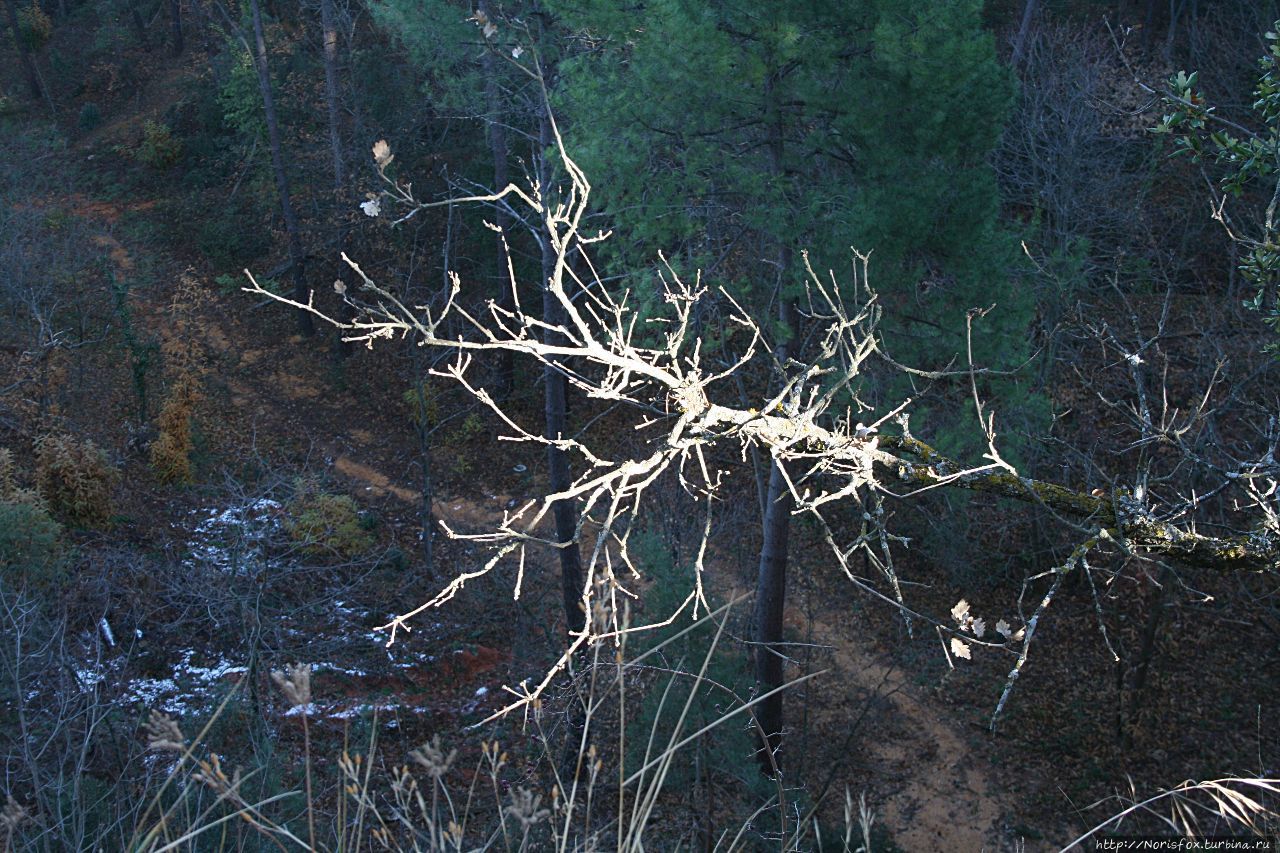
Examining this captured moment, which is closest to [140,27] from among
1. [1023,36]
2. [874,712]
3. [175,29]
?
[175,29]

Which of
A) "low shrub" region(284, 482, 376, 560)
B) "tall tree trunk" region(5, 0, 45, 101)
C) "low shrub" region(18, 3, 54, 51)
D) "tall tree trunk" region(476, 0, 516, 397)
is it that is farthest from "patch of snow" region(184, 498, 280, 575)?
"low shrub" region(18, 3, 54, 51)

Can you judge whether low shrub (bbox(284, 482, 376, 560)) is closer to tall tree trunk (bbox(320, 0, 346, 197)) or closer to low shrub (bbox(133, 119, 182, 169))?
tall tree trunk (bbox(320, 0, 346, 197))

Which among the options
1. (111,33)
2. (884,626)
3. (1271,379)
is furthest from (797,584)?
(111,33)

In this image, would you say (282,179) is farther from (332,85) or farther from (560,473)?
(560,473)

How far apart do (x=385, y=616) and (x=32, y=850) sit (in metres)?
10.3

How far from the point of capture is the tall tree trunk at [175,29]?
30422 millimetres

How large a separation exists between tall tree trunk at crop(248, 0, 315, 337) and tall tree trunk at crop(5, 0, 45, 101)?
37.1 ft

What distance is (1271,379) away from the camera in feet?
50.2

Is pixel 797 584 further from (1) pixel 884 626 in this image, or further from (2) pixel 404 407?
(2) pixel 404 407

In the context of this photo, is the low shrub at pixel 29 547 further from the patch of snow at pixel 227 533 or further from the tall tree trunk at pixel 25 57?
the tall tree trunk at pixel 25 57

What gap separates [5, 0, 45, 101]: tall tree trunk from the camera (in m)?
29.0

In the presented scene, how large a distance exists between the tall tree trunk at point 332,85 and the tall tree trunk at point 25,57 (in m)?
11.8

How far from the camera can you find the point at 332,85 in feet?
73.7

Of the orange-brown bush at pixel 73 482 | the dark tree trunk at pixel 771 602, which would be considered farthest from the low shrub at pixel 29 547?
the dark tree trunk at pixel 771 602
